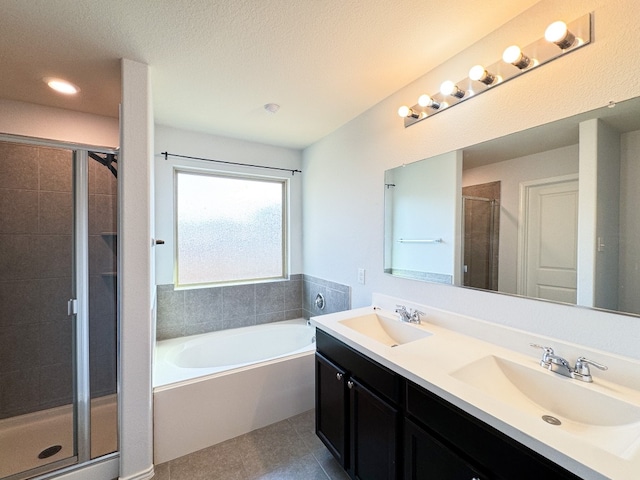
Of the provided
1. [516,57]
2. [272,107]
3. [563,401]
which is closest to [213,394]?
[563,401]

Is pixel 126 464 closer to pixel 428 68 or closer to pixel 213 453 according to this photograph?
pixel 213 453

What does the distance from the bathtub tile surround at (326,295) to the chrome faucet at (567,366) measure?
150cm

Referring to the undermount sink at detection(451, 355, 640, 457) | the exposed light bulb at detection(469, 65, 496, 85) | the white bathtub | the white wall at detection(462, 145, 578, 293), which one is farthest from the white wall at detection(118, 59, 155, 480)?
the white wall at detection(462, 145, 578, 293)

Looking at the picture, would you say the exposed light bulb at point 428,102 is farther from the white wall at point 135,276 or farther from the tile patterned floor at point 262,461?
the tile patterned floor at point 262,461

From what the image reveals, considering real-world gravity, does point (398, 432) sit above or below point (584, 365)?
below

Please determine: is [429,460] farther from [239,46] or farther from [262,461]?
[239,46]

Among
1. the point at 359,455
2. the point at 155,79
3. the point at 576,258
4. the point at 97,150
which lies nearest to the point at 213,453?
the point at 359,455

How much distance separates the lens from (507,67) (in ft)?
4.25

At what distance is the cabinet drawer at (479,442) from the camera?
732 millimetres

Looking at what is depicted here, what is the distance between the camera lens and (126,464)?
155cm

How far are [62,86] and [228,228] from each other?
1619 mm

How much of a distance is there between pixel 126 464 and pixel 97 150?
1860mm

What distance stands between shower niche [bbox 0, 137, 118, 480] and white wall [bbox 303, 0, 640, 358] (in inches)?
68.3

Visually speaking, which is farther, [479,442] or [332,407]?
[332,407]
